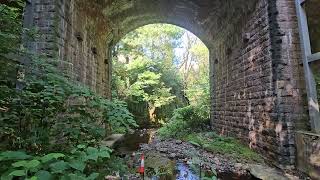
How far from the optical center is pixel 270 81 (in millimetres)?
5539

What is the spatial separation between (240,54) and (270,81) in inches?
73.5

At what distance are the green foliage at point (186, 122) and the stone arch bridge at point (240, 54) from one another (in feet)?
4.72

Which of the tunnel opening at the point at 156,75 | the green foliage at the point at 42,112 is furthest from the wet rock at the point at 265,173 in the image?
the tunnel opening at the point at 156,75

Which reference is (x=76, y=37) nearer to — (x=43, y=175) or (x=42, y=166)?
(x=42, y=166)

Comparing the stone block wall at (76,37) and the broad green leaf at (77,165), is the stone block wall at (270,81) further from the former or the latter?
the broad green leaf at (77,165)

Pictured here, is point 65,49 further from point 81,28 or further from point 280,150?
point 280,150

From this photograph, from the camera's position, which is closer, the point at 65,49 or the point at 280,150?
the point at 280,150

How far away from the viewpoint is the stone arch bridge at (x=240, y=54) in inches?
203

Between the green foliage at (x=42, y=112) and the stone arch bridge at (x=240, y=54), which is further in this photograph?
the stone arch bridge at (x=240, y=54)

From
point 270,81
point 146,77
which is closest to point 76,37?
point 270,81

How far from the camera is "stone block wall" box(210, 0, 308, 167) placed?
5.25 metres

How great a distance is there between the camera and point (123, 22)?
34.1ft

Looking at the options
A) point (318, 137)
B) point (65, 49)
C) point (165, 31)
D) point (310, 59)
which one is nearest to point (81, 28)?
point (65, 49)

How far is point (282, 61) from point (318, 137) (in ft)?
5.14
